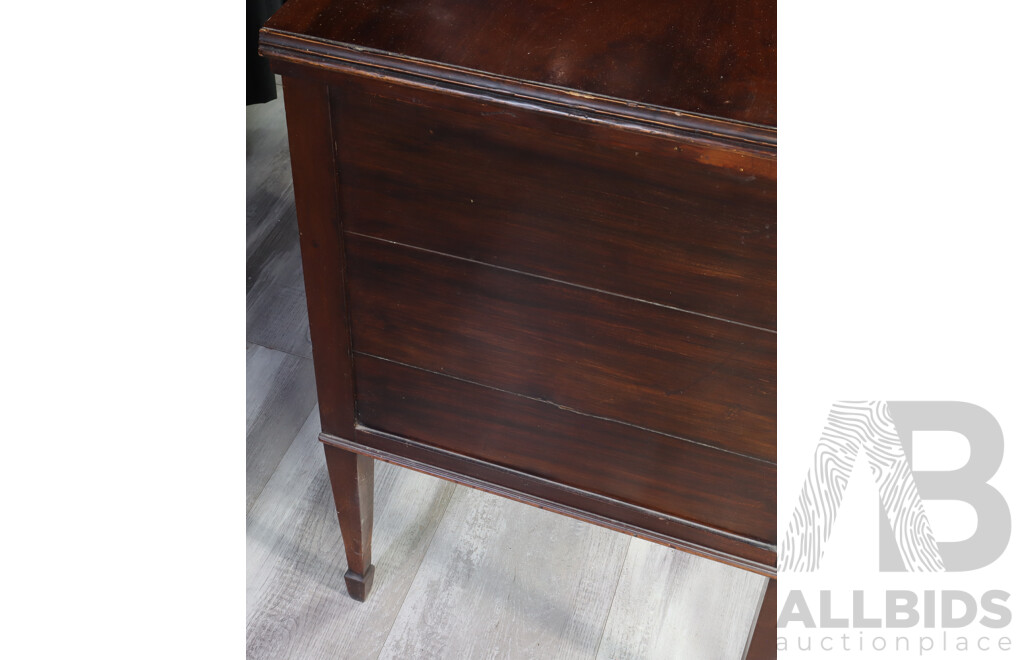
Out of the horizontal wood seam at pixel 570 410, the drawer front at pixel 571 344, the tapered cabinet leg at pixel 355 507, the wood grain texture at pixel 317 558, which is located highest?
the drawer front at pixel 571 344

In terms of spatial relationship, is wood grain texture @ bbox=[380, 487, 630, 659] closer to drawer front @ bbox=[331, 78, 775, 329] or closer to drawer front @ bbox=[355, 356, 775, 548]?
drawer front @ bbox=[355, 356, 775, 548]

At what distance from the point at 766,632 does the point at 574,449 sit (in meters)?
0.27

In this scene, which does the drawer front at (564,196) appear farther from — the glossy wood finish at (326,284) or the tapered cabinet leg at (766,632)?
the tapered cabinet leg at (766,632)

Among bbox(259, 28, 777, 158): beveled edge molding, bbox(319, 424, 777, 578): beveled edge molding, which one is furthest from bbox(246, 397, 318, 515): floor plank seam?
bbox(259, 28, 777, 158): beveled edge molding

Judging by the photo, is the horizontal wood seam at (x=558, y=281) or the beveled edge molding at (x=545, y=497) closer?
the horizontal wood seam at (x=558, y=281)

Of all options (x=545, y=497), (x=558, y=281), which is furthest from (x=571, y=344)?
(x=545, y=497)

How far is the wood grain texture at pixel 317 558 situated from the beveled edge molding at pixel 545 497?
298 millimetres

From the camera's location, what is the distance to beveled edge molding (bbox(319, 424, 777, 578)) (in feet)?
2.80

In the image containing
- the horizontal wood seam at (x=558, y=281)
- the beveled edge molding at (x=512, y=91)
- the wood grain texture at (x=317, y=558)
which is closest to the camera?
the beveled edge molding at (x=512, y=91)

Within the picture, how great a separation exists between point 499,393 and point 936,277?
37cm

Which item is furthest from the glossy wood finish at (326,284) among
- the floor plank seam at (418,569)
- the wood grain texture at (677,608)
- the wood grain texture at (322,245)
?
the wood grain texture at (677,608)

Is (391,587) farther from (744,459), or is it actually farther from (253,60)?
(253,60)

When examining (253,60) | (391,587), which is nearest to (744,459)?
(391,587)

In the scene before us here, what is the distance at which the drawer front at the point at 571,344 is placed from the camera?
0.74m
